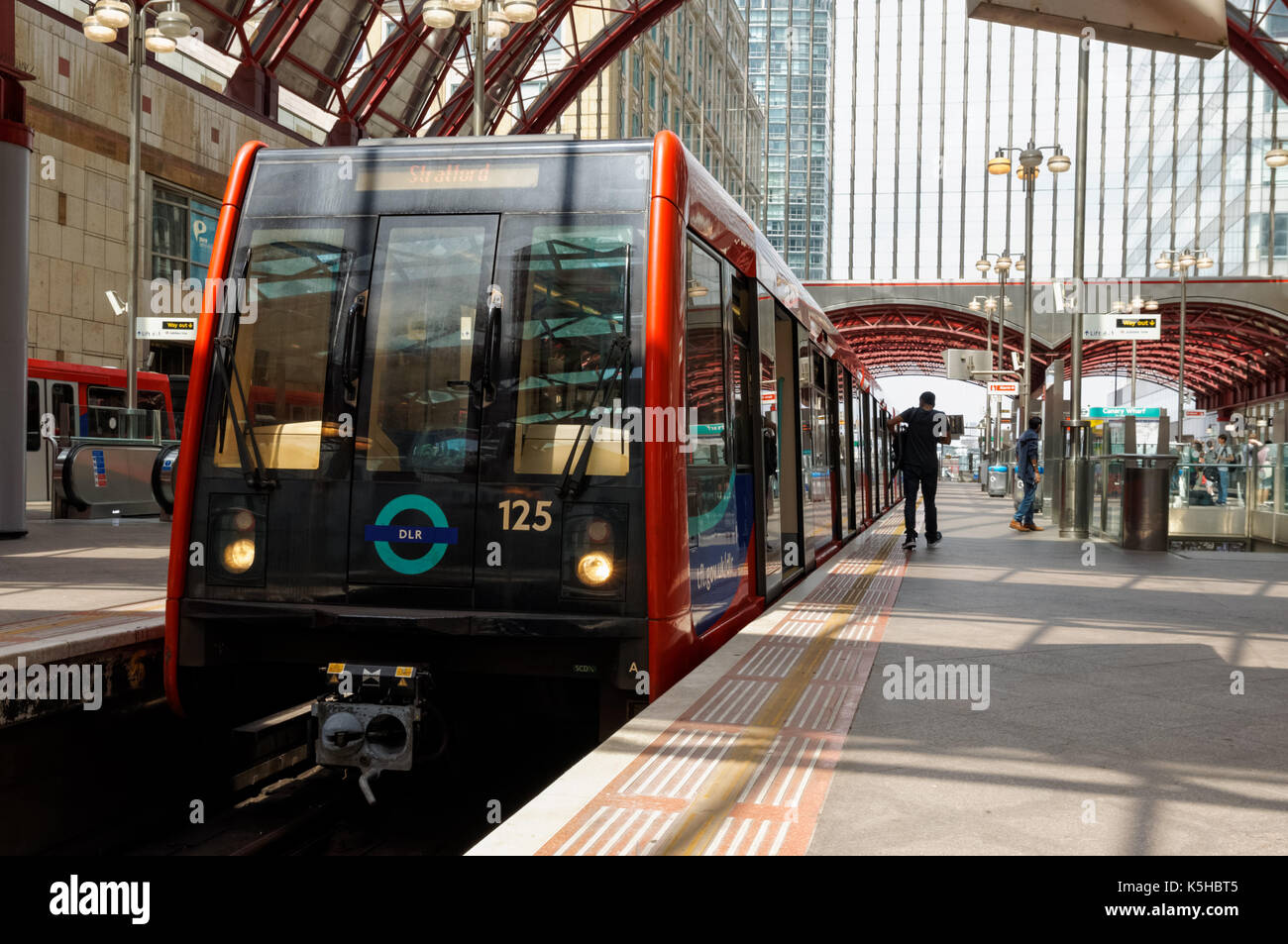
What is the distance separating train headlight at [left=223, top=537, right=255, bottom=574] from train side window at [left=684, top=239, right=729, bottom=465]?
6.73 feet

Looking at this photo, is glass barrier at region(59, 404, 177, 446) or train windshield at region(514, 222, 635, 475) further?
glass barrier at region(59, 404, 177, 446)

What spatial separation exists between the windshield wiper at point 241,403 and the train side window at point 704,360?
198 centimetres

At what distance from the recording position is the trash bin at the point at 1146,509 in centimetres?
1449

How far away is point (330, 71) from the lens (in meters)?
31.5

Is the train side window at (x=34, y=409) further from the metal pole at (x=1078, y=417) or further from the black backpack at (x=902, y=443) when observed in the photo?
the metal pole at (x=1078, y=417)

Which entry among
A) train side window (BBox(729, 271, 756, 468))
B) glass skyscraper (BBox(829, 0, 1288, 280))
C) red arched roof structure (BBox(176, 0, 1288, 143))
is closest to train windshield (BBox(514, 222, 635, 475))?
train side window (BBox(729, 271, 756, 468))

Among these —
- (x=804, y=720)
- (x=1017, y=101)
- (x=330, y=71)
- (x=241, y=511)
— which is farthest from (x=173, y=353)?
(x=1017, y=101)

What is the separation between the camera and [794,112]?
75.8m

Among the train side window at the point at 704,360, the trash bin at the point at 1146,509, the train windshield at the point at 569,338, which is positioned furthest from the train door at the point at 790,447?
the trash bin at the point at 1146,509

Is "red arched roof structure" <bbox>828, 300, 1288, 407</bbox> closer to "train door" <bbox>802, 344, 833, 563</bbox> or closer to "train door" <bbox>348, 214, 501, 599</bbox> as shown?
"train door" <bbox>802, 344, 833, 563</bbox>

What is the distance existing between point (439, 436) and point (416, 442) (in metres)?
0.11

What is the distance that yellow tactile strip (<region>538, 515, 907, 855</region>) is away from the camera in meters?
3.34

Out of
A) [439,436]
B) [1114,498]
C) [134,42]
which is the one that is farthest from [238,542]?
[134,42]
